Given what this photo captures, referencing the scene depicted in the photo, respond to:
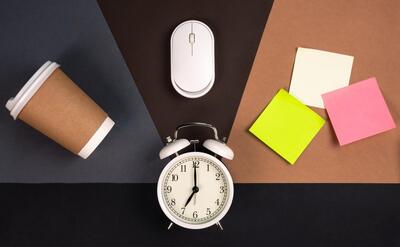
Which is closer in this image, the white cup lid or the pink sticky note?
the white cup lid

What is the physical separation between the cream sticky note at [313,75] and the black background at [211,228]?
7.8 inches

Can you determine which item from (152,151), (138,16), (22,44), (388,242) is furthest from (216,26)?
(388,242)

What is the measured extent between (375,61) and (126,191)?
23.6 inches

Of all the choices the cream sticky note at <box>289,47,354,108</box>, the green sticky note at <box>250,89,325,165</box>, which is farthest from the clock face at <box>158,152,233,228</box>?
the cream sticky note at <box>289,47,354,108</box>

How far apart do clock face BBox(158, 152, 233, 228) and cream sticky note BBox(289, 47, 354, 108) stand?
0.80 ft

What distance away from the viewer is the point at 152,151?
0.88m

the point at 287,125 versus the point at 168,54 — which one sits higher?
the point at 168,54

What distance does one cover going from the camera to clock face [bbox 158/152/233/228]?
0.80m

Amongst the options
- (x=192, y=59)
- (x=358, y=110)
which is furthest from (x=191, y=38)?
(x=358, y=110)

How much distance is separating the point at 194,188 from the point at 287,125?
0.25 m

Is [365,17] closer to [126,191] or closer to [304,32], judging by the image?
[304,32]

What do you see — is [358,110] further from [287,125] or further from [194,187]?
[194,187]

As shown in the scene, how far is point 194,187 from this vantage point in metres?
0.80

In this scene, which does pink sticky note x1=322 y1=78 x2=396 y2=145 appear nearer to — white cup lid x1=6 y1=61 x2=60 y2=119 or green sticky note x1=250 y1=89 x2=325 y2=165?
green sticky note x1=250 y1=89 x2=325 y2=165
